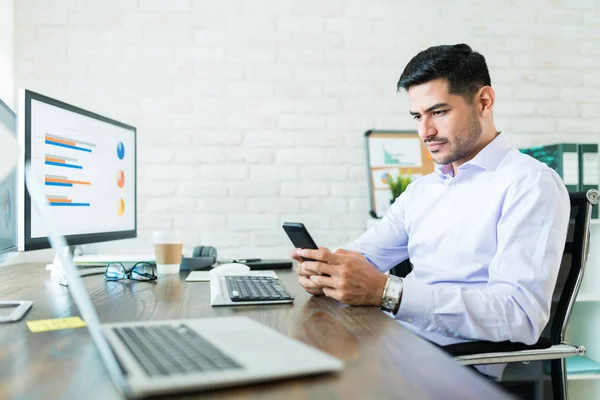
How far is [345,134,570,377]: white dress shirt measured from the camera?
1070mm

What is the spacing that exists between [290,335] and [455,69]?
36.6 inches

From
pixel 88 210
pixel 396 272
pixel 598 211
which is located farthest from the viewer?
pixel 598 211

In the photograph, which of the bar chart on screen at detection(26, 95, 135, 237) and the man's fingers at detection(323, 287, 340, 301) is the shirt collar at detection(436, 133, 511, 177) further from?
the bar chart on screen at detection(26, 95, 135, 237)

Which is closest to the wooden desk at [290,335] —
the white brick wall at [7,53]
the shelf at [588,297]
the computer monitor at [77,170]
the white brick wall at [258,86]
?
the computer monitor at [77,170]

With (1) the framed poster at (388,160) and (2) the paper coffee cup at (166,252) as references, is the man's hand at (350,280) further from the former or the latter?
(1) the framed poster at (388,160)

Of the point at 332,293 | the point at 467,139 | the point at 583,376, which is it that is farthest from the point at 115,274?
the point at 583,376

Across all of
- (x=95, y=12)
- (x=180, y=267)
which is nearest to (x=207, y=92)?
(x=95, y=12)

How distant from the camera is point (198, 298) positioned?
116cm

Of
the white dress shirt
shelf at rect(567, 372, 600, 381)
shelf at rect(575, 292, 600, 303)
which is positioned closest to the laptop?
the white dress shirt

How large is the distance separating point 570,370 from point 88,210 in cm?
183

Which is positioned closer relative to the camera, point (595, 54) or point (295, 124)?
point (295, 124)

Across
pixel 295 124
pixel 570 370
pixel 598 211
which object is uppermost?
pixel 295 124

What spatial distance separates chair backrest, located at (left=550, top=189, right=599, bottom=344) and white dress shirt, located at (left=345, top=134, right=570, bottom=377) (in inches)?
3.8

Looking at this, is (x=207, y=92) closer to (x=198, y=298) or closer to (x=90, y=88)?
(x=90, y=88)
